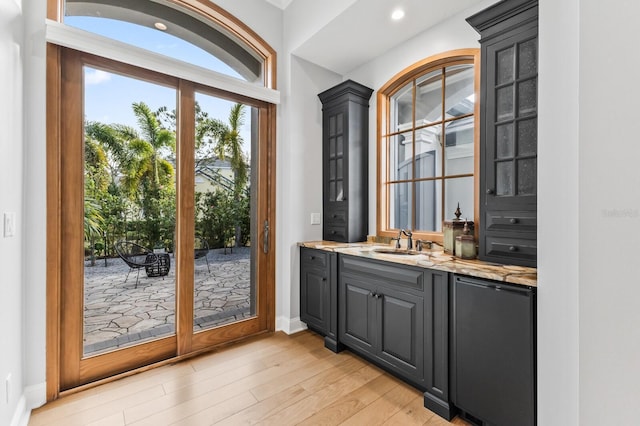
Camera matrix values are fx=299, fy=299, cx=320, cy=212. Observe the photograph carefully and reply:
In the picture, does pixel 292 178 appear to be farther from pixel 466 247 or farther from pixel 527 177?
pixel 527 177

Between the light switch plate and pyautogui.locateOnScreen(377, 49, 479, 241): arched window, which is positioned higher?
pyautogui.locateOnScreen(377, 49, 479, 241): arched window

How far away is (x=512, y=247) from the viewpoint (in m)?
1.80

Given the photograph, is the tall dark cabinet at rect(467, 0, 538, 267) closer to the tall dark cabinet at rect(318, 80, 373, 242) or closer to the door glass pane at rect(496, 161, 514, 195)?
the door glass pane at rect(496, 161, 514, 195)

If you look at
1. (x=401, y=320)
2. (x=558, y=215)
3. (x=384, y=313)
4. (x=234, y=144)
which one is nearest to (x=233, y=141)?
(x=234, y=144)

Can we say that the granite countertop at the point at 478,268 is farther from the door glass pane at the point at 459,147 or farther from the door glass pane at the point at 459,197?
the door glass pane at the point at 459,147

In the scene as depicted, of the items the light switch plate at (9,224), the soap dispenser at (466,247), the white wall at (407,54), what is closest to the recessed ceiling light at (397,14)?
the white wall at (407,54)

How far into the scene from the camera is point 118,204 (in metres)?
2.27

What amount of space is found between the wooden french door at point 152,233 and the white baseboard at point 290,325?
0.33 feet

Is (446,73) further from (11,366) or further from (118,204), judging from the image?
(11,366)

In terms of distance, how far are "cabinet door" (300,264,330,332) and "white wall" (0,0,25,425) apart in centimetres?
205

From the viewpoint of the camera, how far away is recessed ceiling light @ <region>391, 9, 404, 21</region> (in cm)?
240

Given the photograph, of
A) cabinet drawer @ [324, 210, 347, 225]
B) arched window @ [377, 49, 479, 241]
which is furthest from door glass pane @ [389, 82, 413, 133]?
cabinet drawer @ [324, 210, 347, 225]

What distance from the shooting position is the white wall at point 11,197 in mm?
1489

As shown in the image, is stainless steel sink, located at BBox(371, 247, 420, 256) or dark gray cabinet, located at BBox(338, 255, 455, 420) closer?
dark gray cabinet, located at BBox(338, 255, 455, 420)
